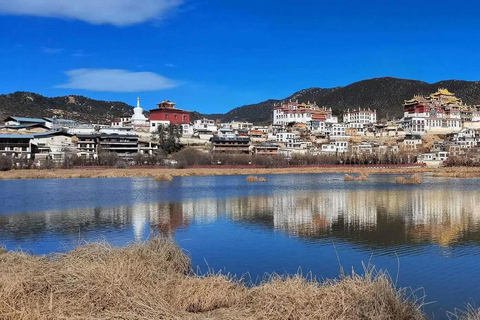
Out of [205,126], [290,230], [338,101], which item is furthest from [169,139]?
[338,101]

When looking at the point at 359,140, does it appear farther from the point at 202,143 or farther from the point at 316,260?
the point at 316,260

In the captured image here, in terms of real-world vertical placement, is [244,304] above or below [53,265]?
below

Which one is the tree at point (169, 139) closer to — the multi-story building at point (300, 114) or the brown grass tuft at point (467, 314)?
the multi-story building at point (300, 114)

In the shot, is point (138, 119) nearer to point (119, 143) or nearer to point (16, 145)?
point (119, 143)

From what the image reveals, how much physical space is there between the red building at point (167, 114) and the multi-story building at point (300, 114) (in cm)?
2872

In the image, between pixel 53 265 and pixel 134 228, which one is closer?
pixel 53 265

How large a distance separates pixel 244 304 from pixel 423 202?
20.1m

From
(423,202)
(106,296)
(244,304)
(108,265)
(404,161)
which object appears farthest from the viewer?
(404,161)

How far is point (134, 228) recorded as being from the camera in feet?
54.1

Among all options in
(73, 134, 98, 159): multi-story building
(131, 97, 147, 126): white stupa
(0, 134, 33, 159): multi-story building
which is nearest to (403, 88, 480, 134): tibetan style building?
(131, 97, 147, 126): white stupa

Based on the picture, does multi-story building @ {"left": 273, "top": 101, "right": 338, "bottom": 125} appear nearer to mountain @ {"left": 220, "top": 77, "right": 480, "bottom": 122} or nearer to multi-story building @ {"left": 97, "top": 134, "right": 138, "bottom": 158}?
mountain @ {"left": 220, "top": 77, "right": 480, "bottom": 122}

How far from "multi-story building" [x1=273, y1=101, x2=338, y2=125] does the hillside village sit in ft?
0.83

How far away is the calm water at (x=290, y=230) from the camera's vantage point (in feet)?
34.9

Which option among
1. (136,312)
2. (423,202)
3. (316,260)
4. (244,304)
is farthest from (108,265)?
(423,202)
